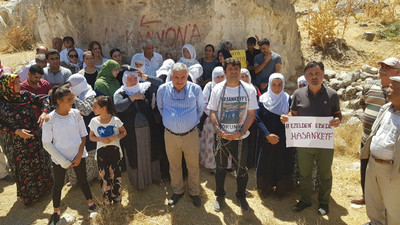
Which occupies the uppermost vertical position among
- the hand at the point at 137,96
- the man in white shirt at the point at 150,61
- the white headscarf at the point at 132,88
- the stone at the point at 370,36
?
the stone at the point at 370,36

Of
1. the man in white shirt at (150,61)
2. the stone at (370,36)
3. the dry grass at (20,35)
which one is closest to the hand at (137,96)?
the man in white shirt at (150,61)

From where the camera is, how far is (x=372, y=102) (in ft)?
11.4

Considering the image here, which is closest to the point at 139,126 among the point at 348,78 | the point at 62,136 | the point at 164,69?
the point at 62,136

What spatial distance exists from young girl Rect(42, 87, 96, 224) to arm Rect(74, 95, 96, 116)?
361 mm

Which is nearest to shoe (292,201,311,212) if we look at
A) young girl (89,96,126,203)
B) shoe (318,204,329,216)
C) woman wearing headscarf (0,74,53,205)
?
shoe (318,204,329,216)

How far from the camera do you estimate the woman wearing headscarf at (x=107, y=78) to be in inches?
159

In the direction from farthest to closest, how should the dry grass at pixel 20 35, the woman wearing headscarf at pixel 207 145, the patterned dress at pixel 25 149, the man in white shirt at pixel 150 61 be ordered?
1. the dry grass at pixel 20 35
2. the man in white shirt at pixel 150 61
3. the woman wearing headscarf at pixel 207 145
4. the patterned dress at pixel 25 149

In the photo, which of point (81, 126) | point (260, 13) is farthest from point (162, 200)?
point (260, 13)

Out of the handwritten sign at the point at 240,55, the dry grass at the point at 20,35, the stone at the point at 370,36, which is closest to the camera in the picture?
the handwritten sign at the point at 240,55

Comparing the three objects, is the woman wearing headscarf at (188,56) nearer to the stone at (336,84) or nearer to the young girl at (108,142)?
the young girl at (108,142)

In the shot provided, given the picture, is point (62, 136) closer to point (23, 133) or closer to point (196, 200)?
point (23, 133)

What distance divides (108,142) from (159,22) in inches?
130

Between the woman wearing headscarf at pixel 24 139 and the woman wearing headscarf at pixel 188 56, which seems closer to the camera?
the woman wearing headscarf at pixel 24 139

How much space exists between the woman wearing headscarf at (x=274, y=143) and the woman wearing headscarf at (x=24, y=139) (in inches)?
106
